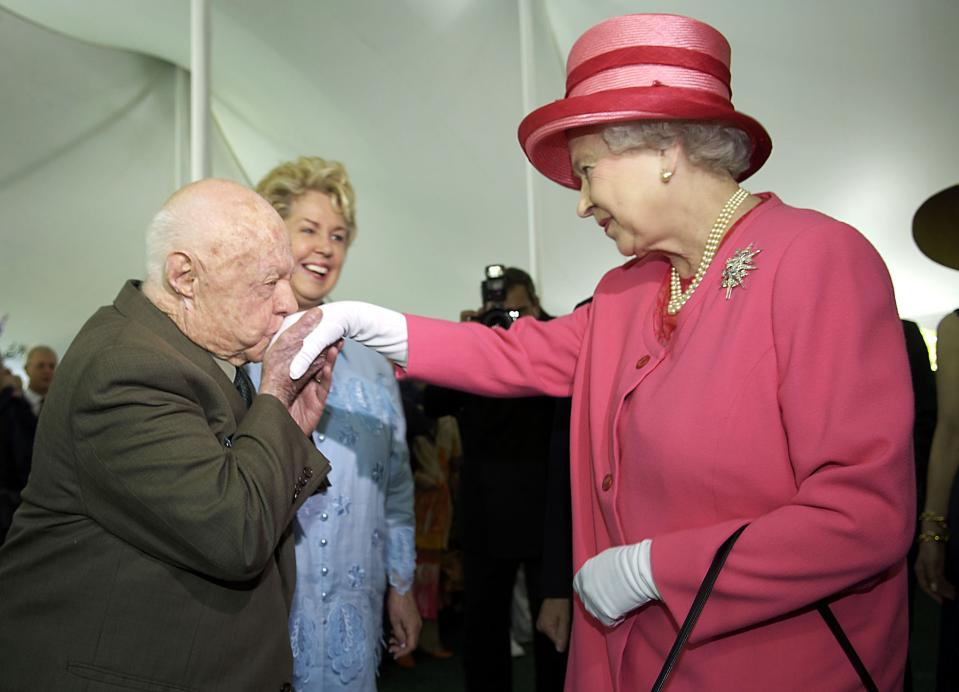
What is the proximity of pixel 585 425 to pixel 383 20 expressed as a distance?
3425 millimetres

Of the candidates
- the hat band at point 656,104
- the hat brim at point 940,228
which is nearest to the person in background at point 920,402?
the hat brim at point 940,228

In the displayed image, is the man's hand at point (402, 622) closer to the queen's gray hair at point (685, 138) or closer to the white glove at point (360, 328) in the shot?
the white glove at point (360, 328)

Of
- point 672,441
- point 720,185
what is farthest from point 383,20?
point 672,441

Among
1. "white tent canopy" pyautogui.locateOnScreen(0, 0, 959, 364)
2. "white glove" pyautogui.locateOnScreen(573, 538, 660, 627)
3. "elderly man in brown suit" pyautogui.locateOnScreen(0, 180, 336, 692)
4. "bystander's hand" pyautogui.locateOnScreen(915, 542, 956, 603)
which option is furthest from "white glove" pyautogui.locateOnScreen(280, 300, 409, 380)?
"white tent canopy" pyautogui.locateOnScreen(0, 0, 959, 364)

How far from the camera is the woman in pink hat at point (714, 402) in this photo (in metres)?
1.10

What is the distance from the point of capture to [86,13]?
364cm

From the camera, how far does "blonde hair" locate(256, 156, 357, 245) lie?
1.98 metres

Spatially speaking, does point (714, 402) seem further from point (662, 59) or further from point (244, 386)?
point (244, 386)

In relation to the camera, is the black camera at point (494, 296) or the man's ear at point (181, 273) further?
the black camera at point (494, 296)

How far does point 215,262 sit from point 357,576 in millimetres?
767

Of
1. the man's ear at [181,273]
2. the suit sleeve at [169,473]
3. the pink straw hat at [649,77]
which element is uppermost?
the pink straw hat at [649,77]

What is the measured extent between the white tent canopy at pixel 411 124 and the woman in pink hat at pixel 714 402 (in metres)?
2.83

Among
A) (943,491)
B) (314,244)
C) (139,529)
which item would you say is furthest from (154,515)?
(943,491)

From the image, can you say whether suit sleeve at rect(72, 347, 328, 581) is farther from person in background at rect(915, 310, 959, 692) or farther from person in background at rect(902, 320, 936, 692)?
person in background at rect(902, 320, 936, 692)
